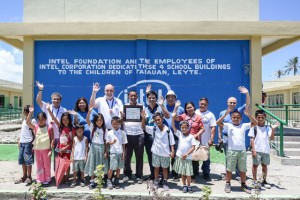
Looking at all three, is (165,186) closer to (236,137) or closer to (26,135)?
(236,137)

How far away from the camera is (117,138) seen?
480cm

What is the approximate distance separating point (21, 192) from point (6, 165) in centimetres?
224

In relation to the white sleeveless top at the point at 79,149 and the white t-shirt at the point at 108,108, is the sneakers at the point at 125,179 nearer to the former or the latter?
the white sleeveless top at the point at 79,149

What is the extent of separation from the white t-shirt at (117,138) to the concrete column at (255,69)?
4650 millimetres

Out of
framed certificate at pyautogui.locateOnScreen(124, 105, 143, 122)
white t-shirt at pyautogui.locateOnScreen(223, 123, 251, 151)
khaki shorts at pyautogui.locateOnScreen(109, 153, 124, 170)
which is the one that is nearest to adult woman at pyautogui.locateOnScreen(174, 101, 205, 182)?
white t-shirt at pyautogui.locateOnScreen(223, 123, 251, 151)

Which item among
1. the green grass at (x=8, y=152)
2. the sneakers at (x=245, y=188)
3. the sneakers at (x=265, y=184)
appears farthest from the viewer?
the green grass at (x=8, y=152)

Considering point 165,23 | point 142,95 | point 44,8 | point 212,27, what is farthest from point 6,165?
point 212,27

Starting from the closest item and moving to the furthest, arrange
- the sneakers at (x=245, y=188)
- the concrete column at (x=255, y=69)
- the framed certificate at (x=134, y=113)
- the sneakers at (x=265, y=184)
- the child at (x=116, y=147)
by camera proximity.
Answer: the sneakers at (x=245, y=188), the child at (x=116, y=147), the sneakers at (x=265, y=184), the framed certificate at (x=134, y=113), the concrete column at (x=255, y=69)

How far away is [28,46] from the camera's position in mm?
8289

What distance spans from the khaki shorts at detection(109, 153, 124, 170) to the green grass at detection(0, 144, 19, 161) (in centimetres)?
346

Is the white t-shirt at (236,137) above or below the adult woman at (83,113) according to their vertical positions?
A: below

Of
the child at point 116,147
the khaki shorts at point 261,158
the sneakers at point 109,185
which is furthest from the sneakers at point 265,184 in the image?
the sneakers at point 109,185

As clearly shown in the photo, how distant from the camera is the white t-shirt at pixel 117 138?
4.77 meters

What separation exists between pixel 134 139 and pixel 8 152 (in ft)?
14.9
